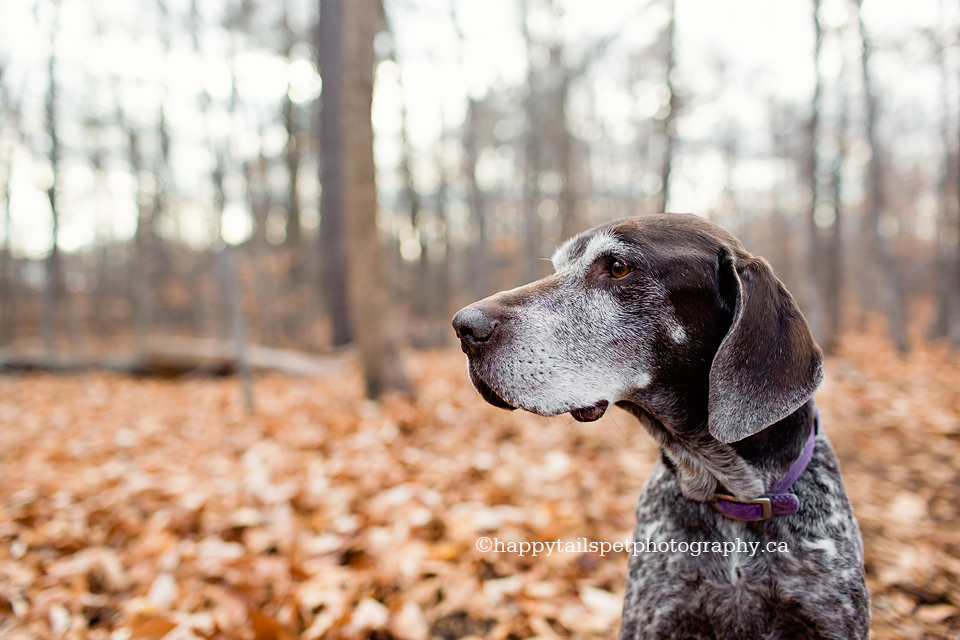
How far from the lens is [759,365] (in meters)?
1.93

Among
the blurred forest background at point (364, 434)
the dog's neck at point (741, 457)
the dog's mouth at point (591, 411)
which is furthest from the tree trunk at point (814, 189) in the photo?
the dog's mouth at point (591, 411)

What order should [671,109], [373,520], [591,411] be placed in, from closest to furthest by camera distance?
[591,411], [373,520], [671,109]

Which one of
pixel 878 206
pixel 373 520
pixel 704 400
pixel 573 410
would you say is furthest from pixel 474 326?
pixel 878 206

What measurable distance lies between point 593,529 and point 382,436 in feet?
8.00

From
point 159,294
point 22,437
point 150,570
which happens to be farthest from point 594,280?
point 159,294

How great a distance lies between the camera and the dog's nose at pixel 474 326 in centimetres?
199

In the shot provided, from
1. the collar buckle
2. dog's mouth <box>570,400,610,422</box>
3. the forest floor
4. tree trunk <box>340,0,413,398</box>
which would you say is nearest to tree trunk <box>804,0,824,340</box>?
the forest floor

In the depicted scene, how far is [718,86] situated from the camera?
21.7m

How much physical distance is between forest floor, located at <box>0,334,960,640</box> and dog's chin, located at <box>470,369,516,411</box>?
4.39 ft

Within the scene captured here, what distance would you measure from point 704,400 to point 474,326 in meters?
1.06

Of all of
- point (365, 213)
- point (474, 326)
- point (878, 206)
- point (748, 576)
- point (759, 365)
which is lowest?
point (748, 576)

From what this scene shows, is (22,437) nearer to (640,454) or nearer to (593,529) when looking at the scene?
(593,529)

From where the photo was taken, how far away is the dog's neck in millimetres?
2064

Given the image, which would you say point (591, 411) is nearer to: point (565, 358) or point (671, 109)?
point (565, 358)
